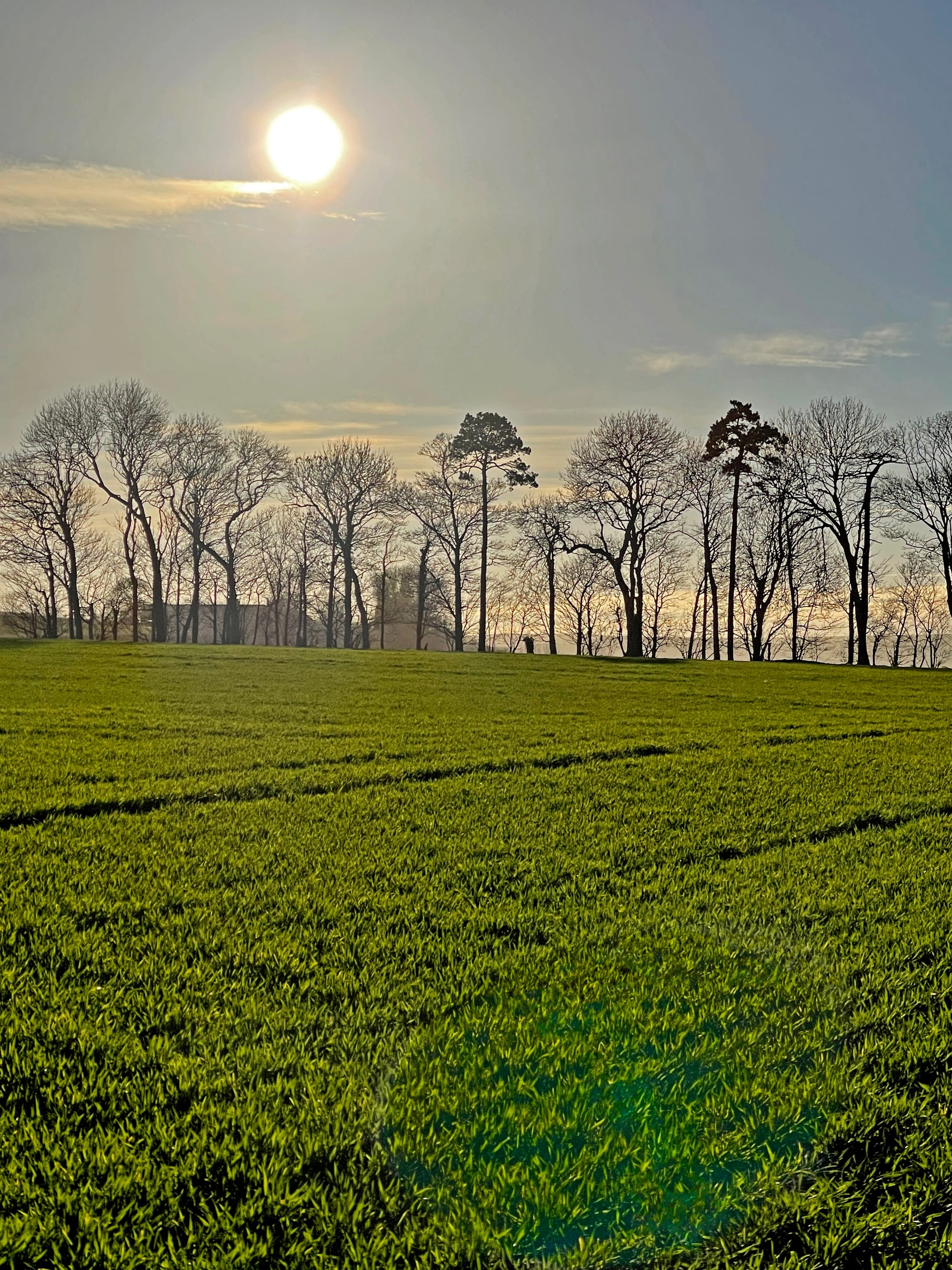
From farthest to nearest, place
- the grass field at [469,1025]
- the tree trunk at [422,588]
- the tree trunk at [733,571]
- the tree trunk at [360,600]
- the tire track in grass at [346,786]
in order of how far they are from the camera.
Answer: the tree trunk at [422,588] < the tree trunk at [360,600] < the tree trunk at [733,571] < the tire track in grass at [346,786] < the grass field at [469,1025]

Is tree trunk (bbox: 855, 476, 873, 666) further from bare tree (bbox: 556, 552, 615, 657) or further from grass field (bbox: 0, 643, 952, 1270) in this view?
grass field (bbox: 0, 643, 952, 1270)

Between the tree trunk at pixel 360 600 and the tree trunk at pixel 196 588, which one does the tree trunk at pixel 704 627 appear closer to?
the tree trunk at pixel 360 600

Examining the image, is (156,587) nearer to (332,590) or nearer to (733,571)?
(332,590)

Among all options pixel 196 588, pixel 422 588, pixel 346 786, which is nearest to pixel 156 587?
pixel 196 588

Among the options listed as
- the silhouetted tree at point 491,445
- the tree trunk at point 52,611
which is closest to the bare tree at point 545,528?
the silhouetted tree at point 491,445

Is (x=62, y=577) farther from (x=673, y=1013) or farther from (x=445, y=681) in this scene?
(x=673, y=1013)

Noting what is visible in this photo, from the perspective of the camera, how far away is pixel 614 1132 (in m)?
2.81

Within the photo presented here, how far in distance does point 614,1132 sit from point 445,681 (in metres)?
21.4

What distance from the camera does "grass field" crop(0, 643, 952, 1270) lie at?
8.05 ft

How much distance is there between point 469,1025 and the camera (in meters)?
3.52

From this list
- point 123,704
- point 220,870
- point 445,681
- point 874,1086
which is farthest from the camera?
point 445,681

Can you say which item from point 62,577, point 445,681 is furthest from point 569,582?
point 445,681

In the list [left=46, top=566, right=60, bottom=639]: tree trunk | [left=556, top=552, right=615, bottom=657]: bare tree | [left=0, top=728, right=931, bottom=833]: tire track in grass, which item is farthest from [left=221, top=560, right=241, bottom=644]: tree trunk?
[left=0, top=728, right=931, bottom=833]: tire track in grass

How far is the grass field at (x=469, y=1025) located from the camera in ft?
8.05
